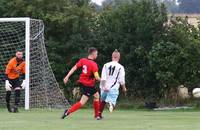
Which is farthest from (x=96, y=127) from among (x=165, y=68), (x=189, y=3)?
(x=189, y=3)

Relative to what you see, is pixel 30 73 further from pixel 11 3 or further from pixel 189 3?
pixel 189 3

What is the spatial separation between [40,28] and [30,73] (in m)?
1.75

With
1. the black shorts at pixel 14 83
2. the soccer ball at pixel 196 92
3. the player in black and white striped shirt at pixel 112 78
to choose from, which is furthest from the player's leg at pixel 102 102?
the soccer ball at pixel 196 92

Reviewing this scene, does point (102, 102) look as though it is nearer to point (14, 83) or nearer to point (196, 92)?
point (14, 83)

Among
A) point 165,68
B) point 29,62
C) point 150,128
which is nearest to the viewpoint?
point 150,128

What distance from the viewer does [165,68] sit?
87.2 ft

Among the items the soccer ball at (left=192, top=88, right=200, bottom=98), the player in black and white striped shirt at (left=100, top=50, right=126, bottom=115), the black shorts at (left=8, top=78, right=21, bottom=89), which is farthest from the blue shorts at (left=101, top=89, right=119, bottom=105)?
the soccer ball at (left=192, top=88, right=200, bottom=98)

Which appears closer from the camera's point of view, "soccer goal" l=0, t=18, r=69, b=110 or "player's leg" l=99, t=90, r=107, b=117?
"player's leg" l=99, t=90, r=107, b=117

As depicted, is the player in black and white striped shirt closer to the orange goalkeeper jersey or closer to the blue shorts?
the blue shorts

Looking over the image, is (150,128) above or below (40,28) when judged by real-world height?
below

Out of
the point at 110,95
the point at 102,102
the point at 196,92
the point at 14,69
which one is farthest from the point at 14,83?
the point at 196,92

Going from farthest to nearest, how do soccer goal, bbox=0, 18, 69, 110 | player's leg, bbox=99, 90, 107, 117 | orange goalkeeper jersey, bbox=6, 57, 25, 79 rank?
soccer goal, bbox=0, 18, 69, 110 → orange goalkeeper jersey, bbox=6, 57, 25, 79 → player's leg, bbox=99, 90, 107, 117

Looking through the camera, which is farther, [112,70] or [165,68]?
[165,68]

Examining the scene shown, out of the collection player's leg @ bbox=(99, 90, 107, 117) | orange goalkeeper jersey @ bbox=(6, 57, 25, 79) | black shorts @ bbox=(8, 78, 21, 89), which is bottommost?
player's leg @ bbox=(99, 90, 107, 117)
